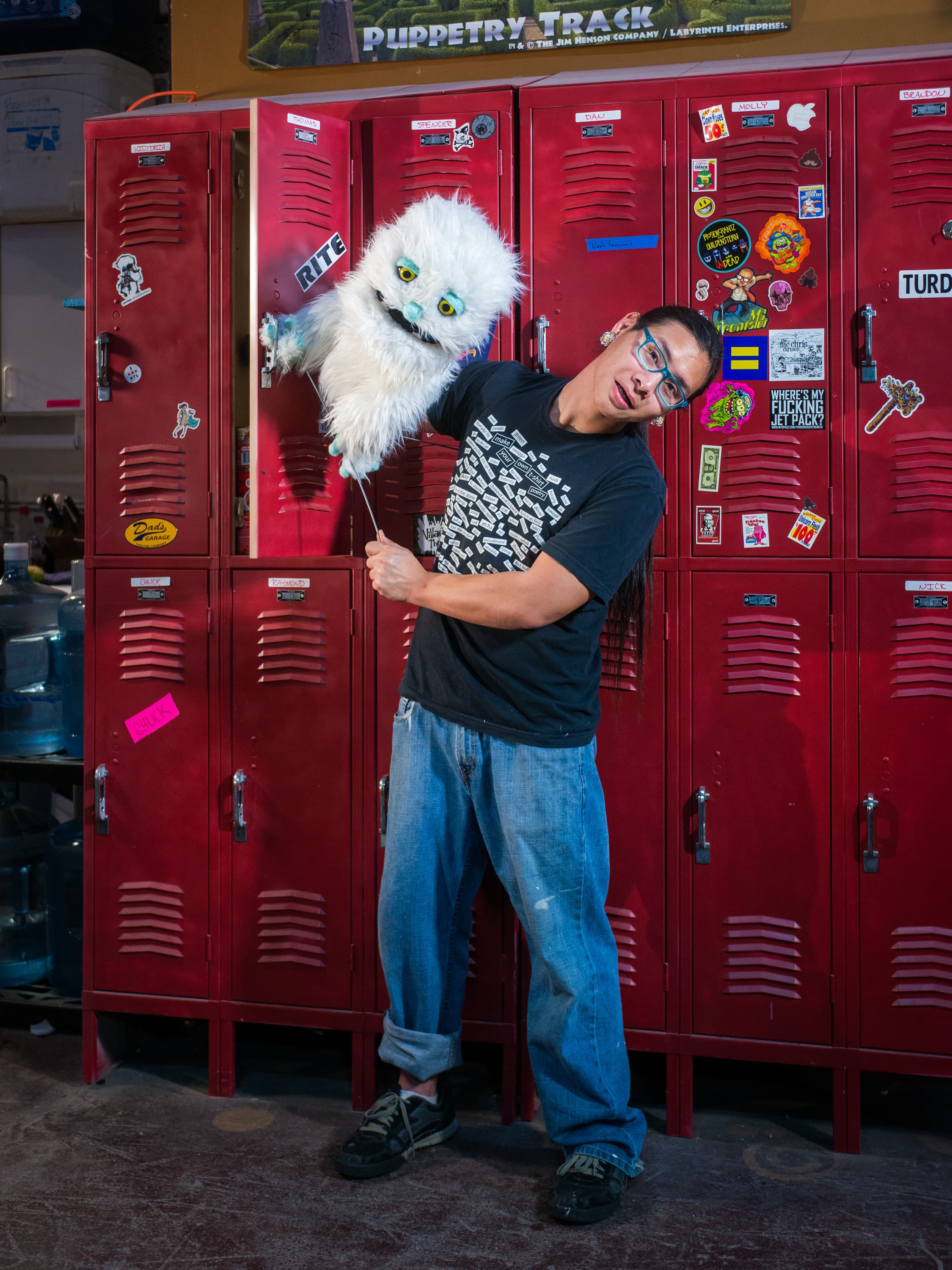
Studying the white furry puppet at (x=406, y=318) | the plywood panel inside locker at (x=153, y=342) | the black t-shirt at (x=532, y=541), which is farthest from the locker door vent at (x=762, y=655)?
the plywood panel inside locker at (x=153, y=342)

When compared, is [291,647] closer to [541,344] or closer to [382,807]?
[382,807]

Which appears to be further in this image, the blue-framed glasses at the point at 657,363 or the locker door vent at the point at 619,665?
the locker door vent at the point at 619,665

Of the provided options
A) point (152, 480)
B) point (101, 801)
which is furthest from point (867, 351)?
point (101, 801)

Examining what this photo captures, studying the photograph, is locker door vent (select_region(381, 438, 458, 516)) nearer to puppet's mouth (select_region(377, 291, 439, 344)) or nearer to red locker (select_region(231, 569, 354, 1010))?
red locker (select_region(231, 569, 354, 1010))

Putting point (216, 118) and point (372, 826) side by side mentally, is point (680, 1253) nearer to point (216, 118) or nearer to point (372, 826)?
point (372, 826)

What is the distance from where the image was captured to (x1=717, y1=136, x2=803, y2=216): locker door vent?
98.4 inches

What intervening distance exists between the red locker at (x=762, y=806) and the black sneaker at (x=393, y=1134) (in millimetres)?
679

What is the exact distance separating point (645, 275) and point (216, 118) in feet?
3.90

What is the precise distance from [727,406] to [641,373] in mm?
507

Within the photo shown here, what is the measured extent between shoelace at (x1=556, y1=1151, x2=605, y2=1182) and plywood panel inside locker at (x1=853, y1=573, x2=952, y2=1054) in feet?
2.41

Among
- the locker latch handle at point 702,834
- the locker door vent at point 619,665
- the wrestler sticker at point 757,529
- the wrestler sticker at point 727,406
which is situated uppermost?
the wrestler sticker at point 727,406

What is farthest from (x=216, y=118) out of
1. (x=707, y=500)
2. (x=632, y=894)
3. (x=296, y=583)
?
(x=632, y=894)

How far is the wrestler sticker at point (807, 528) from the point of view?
2502mm

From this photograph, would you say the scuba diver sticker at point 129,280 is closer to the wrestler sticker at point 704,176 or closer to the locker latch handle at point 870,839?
the wrestler sticker at point 704,176
